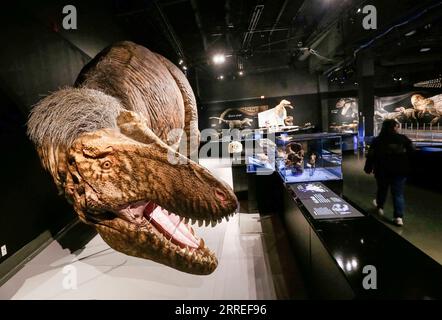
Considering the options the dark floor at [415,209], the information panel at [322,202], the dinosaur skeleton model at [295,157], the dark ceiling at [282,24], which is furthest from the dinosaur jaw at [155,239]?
the dark ceiling at [282,24]

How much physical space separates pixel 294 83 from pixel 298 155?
987cm

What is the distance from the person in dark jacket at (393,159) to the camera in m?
3.53

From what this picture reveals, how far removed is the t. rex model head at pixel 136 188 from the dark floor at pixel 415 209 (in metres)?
3.22

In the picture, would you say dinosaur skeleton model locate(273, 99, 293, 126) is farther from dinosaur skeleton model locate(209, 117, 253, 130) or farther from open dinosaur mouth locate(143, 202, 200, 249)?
open dinosaur mouth locate(143, 202, 200, 249)

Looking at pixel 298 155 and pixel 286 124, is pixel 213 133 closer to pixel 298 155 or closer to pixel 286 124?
pixel 286 124

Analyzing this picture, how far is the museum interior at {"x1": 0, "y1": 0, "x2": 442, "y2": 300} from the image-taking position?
4.17 ft

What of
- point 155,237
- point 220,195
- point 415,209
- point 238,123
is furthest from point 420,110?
point 155,237

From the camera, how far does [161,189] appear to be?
1241 millimetres

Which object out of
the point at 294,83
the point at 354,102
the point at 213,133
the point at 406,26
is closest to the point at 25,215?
the point at 406,26

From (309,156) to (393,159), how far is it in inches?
50.1

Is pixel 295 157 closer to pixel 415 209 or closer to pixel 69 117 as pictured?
pixel 415 209

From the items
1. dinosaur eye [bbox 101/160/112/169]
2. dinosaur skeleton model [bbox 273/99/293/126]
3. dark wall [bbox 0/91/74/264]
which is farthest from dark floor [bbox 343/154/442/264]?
dinosaur skeleton model [bbox 273/99/293/126]

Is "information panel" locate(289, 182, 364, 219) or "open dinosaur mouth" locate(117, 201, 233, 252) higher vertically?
"open dinosaur mouth" locate(117, 201, 233, 252)

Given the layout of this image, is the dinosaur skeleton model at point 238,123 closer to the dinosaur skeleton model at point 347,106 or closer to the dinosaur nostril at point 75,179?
the dinosaur skeleton model at point 347,106
